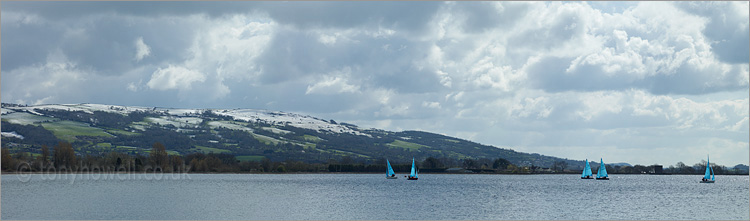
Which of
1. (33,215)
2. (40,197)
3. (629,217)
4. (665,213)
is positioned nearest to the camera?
(33,215)

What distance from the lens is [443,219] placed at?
66.5 metres

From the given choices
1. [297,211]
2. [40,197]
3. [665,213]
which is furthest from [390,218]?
[40,197]

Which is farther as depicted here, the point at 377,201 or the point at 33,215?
the point at 377,201

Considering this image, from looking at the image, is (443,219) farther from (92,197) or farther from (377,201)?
(92,197)

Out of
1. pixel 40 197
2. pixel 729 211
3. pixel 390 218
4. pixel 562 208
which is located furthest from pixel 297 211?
pixel 729 211

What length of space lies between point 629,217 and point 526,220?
1177 centimetres

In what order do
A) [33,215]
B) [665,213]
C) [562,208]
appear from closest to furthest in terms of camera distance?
A: [33,215], [665,213], [562,208]

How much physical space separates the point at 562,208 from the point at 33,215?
52.9 meters

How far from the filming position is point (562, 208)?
81.3 meters

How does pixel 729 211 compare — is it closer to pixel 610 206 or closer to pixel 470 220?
pixel 610 206

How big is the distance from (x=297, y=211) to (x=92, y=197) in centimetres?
3204

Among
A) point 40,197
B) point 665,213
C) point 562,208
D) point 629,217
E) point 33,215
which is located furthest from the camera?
point 40,197

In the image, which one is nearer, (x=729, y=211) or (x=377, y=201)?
(x=729, y=211)

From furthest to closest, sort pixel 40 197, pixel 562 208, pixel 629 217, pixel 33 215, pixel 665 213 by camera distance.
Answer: pixel 40 197, pixel 562 208, pixel 665 213, pixel 629 217, pixel 33 215
